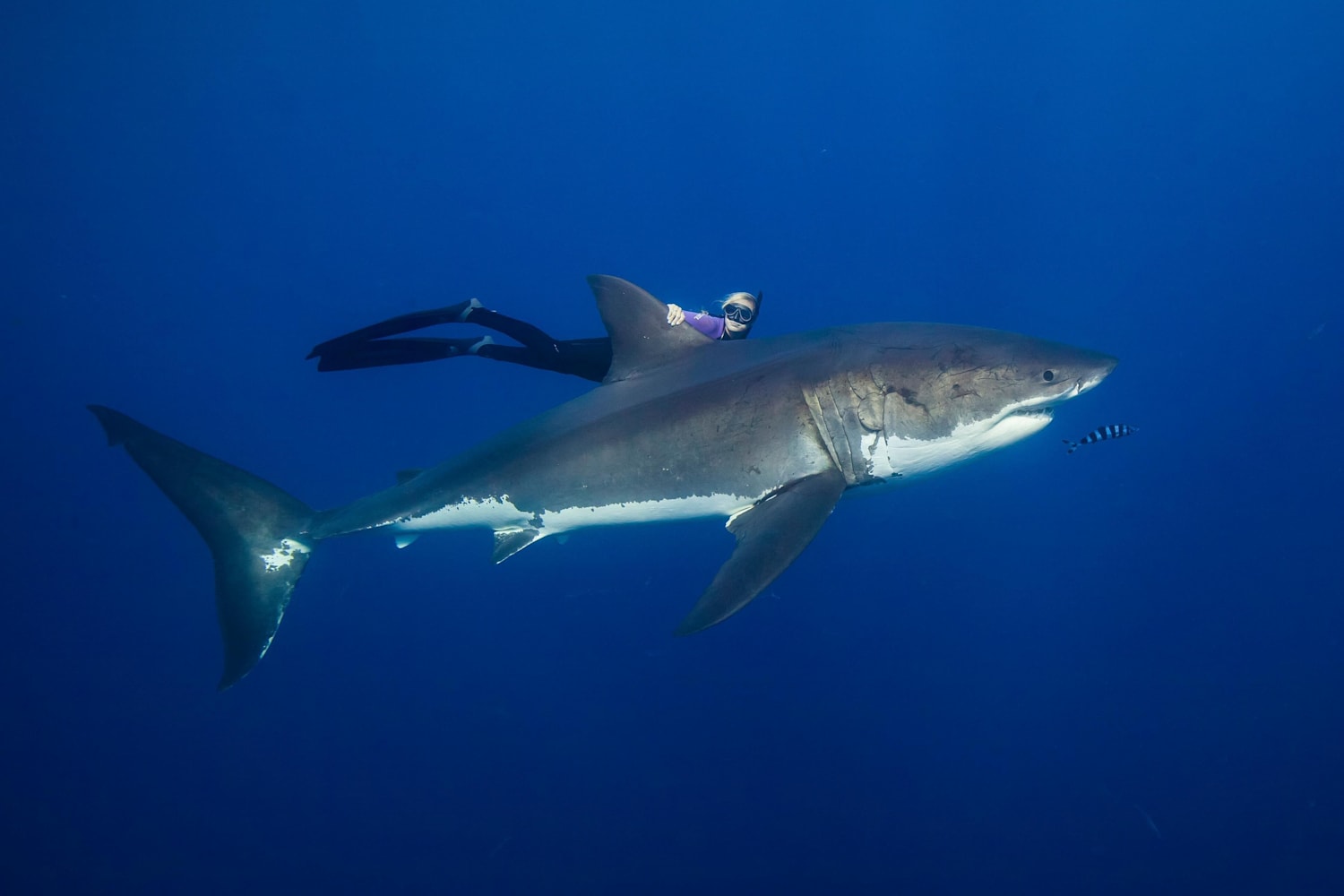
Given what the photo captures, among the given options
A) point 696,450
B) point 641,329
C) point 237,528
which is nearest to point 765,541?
point 696,450

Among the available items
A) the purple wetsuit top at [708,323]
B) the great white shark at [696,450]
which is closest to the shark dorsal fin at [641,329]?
the great white shark at [696,450]

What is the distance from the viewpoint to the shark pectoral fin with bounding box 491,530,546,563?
4668 mm

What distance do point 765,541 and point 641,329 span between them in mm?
2018

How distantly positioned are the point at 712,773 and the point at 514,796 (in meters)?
2.89

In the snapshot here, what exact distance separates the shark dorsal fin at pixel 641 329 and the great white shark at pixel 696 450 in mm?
14

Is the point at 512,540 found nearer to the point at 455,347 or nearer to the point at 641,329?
the point at 641,329

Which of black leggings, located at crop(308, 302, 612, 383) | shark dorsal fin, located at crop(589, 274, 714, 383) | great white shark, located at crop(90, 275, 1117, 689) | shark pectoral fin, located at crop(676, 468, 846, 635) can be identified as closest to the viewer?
shark pectoral fin, located at crop(676, 468, 846, 635)

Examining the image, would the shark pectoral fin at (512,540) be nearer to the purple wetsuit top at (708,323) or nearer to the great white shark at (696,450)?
the great white shark at (696,450)

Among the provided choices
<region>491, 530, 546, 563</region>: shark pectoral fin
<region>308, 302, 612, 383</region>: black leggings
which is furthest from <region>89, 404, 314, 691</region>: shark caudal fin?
<region>308, 302, 612, 383</region>: black leggings

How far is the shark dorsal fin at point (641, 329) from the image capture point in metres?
4.55

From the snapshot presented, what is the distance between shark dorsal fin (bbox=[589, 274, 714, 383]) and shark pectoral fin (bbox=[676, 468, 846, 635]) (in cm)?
140

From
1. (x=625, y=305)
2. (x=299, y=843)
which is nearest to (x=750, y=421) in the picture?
(x=625, y=305)

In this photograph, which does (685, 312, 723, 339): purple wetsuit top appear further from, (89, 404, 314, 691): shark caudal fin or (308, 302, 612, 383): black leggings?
(89, 404, 314, 691): shark caudal fin

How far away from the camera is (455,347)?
22.4 feet
